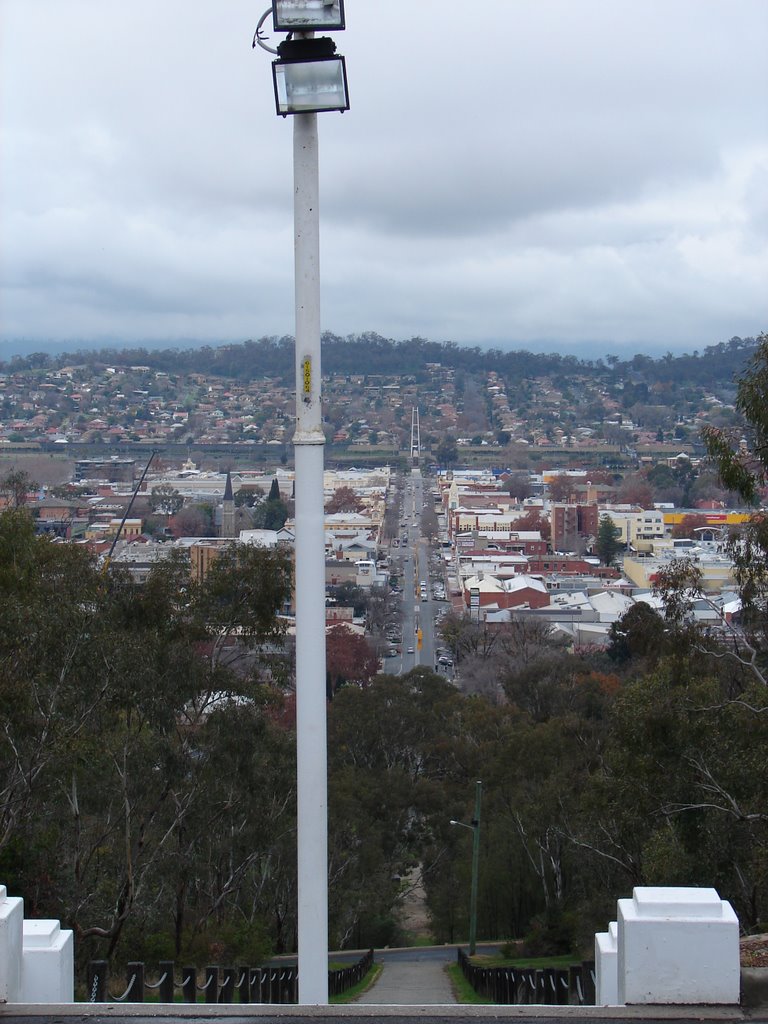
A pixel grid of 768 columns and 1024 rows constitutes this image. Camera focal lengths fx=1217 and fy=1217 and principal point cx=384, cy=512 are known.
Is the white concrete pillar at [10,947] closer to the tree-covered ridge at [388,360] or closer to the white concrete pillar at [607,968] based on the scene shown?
the white concrete pillar at [607,968]

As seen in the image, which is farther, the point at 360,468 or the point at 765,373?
the point at 360,468

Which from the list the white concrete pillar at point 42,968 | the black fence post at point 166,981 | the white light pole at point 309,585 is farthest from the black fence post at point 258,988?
the white concrete pillar at point 42,968

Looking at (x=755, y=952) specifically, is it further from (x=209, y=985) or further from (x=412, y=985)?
(x=412, y=985)

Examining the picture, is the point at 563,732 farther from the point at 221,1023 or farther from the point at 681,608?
the point at 221,1023

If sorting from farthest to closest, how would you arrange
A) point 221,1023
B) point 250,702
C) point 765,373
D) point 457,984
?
1. point 457,984
2. point 250,702
3. point 765,373
4. point 221,1023

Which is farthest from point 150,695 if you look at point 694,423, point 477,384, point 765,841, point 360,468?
point 477,384

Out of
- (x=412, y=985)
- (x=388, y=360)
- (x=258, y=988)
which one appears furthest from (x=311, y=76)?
(x=388, y=360)

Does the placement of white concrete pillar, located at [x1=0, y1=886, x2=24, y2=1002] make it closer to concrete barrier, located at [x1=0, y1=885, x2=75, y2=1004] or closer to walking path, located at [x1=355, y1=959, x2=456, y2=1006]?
concrete barrier, located at [x1=0, y1=885, x2=75, y2=1004]
